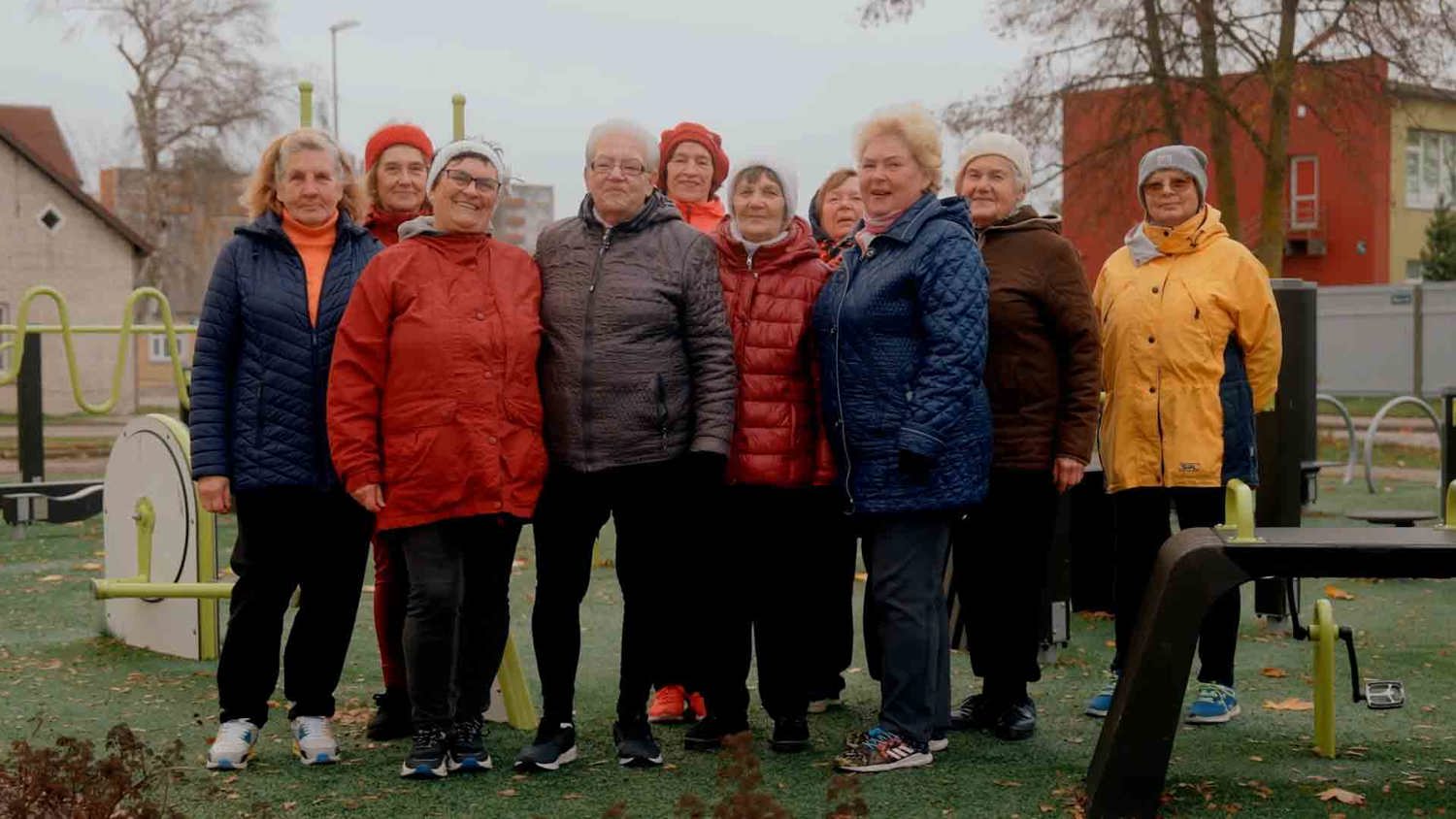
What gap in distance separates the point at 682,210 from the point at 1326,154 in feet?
137

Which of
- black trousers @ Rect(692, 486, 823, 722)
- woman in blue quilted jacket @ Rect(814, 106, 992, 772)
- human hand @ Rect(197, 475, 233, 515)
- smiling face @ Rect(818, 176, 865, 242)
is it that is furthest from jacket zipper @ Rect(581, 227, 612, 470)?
smiling face @ Rect(818, 176, 865, 242)

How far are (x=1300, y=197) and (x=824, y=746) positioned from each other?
42916 millimetres

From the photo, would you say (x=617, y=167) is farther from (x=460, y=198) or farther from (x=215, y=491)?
(x=215, y=491)

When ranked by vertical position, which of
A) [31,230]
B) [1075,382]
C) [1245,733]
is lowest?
[1245,733]

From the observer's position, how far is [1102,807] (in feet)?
14.2

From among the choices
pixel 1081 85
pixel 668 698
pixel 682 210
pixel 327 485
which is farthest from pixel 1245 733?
pixel 1081 85

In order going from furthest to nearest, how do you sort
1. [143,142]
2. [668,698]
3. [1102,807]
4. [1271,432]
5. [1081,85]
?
[143,142] < [1081,85] < [1271,432] < [668,698] < [1102,807]

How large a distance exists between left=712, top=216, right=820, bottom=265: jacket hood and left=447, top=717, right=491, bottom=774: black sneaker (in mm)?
1552

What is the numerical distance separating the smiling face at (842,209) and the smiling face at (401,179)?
1.45 metres

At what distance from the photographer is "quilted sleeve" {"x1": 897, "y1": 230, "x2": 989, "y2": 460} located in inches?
189

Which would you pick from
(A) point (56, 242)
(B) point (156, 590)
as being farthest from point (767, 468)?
(A) point (56, 242)

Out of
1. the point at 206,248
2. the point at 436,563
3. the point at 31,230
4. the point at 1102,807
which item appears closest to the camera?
the point at 1102,807

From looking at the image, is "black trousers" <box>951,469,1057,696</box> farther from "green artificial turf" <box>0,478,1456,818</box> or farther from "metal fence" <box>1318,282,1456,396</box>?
"metal fence" <box>1318,282,1456,396</box>

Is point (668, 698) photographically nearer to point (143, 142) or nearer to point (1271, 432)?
point (1271, 432)
